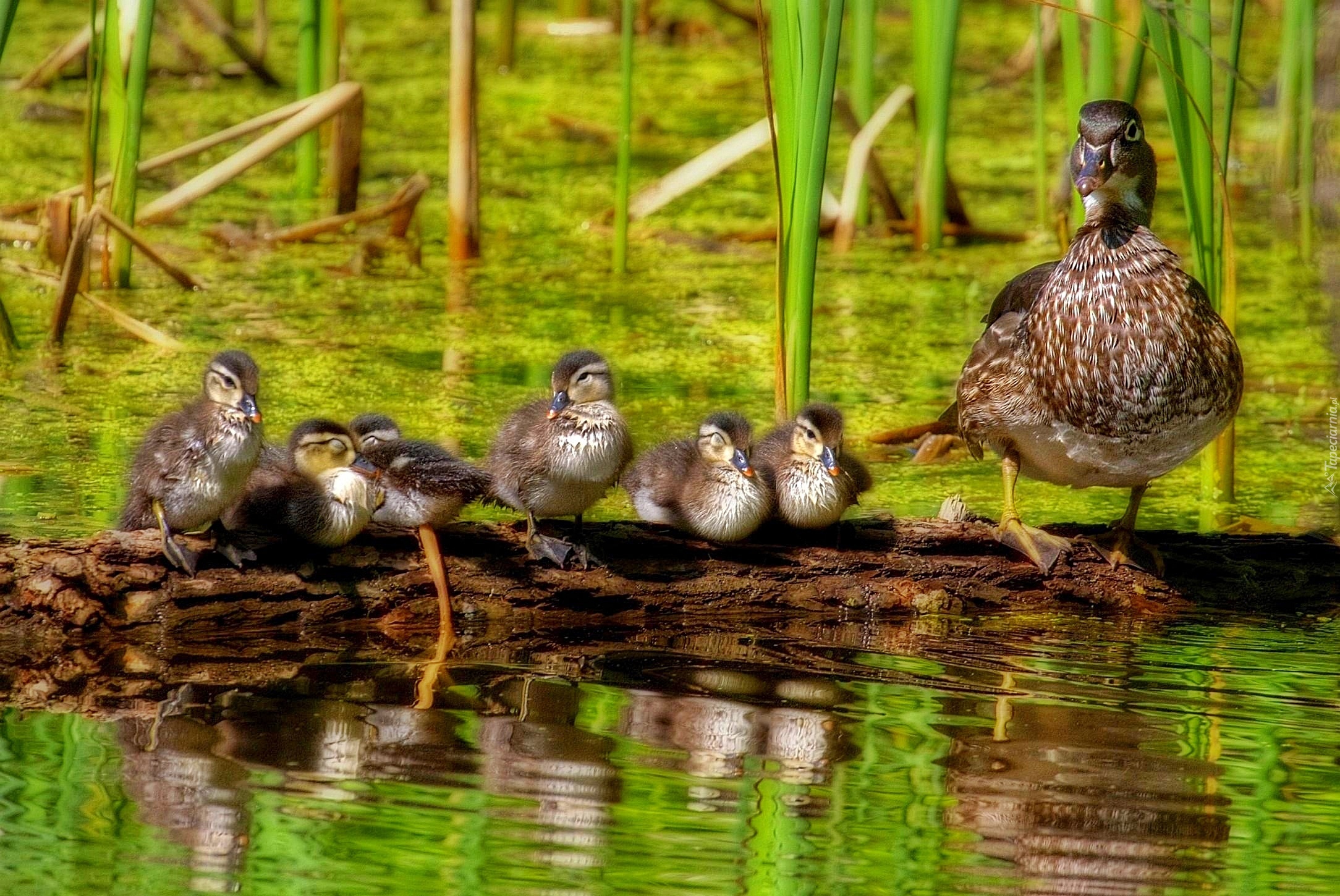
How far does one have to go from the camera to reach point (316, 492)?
13.8 ft

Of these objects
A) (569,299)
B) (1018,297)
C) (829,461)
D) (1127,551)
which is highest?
(569,299)

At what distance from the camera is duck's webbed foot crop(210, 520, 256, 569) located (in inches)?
167

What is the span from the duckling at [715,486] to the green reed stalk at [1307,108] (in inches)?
129

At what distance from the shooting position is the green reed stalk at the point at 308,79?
789 centimetres

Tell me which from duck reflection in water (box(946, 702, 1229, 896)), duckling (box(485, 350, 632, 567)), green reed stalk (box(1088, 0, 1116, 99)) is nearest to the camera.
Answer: duck reflection in water (box(946, 702, 1229, 896))

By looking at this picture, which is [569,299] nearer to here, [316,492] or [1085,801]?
[316,492]

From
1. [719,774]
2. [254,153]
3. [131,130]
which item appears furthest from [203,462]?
[254,153]

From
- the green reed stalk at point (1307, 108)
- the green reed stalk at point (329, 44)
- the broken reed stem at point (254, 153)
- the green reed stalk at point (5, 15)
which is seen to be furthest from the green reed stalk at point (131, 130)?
the green reed stalk at point (1307, 108)

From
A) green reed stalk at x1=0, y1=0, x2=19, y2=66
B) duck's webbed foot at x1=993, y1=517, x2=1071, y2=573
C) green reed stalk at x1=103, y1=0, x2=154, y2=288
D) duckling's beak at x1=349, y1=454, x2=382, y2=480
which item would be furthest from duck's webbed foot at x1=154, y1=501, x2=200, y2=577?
green reed stalk at x1=103, y1=0, x2=154, y2=288

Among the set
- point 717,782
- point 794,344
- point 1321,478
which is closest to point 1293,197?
point 1321,478

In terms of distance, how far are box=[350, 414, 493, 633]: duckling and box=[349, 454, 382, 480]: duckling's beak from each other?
Result: 1.2 inches

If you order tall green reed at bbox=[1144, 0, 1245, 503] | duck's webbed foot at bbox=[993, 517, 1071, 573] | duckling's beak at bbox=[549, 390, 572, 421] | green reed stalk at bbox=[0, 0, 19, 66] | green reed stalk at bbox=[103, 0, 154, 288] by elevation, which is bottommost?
duck's webbed foot at bbox=[993, 517, 1071, 573]

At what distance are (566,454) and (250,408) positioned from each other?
75 centimetres

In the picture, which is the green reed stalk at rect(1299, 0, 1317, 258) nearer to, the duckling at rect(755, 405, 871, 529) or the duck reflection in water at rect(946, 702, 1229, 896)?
the duckling at rect(755, 405, 871, 529)
